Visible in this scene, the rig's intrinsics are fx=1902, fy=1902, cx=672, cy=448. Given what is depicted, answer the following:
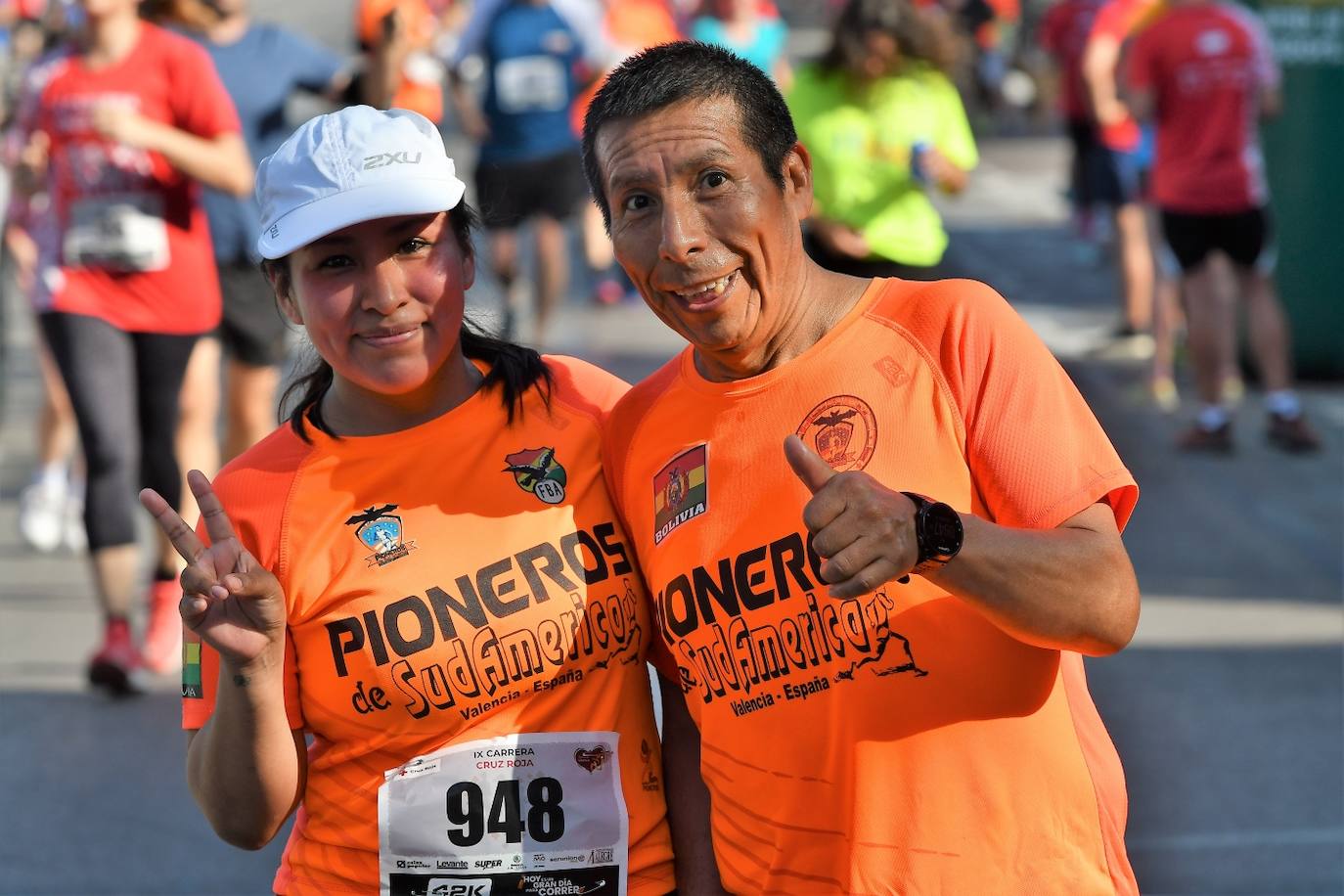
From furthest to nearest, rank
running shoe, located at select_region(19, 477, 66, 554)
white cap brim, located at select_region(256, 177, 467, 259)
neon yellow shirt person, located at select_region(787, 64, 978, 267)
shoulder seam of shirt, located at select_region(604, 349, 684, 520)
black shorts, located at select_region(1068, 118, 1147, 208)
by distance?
black shorts, located at select_region(1068, 118, 1147, 208) → running shoe, located at select_region(19, 477, 66, 554) → neon yellow shirt person, located at select_region(787, 64, 978, 267) → shoulder seam of shirt, located at select_region(604, 349, 684, 520) → white cap brim, located at select_region(256, 177, 467, 259)

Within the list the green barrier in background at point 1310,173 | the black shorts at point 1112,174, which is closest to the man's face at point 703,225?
the green barrier in background at point 1310,173

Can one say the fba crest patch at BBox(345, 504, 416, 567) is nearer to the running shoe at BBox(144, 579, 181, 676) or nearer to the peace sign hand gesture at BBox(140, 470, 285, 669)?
the peace sign hand gesture at BBox(140, 470, 285, 669)

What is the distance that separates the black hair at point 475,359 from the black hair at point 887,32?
483 cm

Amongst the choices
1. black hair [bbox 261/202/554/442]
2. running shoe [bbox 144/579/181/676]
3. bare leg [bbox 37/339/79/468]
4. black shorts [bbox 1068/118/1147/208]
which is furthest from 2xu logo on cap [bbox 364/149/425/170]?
black shorts [bbox 1068/118/1147/208]

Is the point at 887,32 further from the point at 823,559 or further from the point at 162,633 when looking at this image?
the point at 823,559

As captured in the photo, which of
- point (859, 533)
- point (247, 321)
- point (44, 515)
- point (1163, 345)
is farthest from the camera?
point (1163, 345)

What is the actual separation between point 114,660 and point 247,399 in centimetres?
125

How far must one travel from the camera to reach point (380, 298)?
8.89ft

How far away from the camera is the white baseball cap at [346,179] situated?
2.68 metres

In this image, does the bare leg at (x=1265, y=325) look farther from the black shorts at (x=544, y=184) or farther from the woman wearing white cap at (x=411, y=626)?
the woman wearing white cap at (x=411, y=626)

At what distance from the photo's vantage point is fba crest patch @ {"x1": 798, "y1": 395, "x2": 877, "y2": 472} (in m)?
2.47

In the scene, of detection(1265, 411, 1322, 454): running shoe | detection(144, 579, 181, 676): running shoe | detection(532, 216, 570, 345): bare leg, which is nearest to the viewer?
detection(144, 579, 181, 676): running shoe

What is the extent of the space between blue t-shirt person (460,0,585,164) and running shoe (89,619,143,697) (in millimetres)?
5102

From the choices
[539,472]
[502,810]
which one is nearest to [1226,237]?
[539,472]
